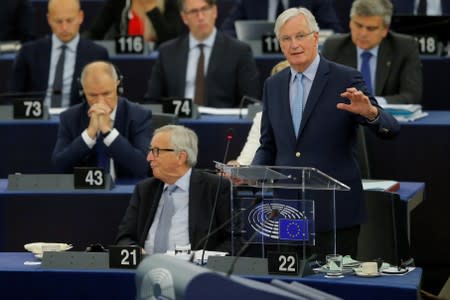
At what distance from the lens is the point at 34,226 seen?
6.09 m

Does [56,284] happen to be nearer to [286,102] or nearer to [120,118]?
[286,102]

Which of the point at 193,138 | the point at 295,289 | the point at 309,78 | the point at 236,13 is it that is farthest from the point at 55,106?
the point at 295,289

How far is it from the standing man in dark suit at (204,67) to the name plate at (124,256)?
3.00 meters

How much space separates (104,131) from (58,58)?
1.74 metres

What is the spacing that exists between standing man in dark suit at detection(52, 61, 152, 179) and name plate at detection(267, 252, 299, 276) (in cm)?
203

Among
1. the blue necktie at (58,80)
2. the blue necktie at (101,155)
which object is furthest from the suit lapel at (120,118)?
the blue necktie at (58,80)

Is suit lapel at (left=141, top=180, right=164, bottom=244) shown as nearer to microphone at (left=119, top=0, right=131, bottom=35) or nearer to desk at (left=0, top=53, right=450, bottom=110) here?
desk at (left=0, top=53, right=450, bottom=110)

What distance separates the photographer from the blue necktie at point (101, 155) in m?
6.44

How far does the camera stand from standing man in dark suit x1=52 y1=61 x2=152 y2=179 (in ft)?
20.8

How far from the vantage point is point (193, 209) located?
535 centimetres

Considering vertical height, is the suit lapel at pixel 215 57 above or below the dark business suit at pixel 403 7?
below

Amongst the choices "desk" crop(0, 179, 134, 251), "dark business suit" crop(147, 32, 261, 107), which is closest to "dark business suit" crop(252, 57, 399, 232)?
"desk" crop(0, 179, 134, 251)

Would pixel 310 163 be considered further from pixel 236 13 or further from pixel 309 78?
pixel 236 13

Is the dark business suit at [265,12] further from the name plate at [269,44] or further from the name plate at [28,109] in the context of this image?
the name plate at [28,109]
